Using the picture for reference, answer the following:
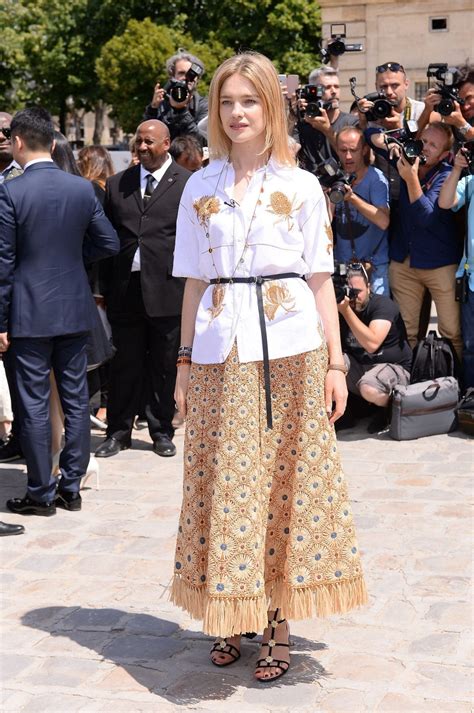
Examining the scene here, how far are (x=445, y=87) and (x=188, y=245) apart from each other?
4.75 meters

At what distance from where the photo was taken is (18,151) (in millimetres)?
6129

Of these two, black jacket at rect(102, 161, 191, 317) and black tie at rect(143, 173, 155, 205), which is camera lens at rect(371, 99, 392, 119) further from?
black tie at rect(143, 173, 155, 205)

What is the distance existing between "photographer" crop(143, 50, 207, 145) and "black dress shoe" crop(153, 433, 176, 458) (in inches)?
103

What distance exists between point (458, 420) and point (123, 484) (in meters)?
2.53

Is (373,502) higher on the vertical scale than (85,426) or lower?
lower

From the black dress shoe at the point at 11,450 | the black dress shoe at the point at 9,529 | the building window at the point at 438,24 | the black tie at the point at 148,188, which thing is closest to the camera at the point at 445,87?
the black tie at the point at 148,188

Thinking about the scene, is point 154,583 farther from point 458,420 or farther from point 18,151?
point 458,420

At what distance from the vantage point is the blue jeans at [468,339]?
8469mm

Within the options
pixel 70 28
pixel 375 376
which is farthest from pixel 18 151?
pixel 70 28

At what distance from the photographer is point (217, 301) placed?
403cm

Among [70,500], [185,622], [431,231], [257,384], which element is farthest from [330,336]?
[431,231]

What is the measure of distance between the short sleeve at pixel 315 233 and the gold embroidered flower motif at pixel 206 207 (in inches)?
11.7

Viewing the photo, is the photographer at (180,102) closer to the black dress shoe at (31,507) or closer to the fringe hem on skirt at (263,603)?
the black dress shoe at (31,507)

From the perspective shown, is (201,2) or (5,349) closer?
(5,349)
